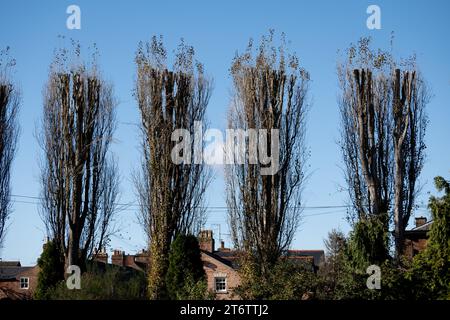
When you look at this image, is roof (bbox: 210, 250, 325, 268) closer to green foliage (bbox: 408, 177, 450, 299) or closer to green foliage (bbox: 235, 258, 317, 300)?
green foliage (bbox: 235, 258, 317, 300)

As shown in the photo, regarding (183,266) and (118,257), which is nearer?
(183,266)

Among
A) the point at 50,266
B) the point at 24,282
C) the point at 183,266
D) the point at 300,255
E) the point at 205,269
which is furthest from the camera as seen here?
the point at 24,282

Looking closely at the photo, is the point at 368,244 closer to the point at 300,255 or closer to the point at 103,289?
the point at 103,289

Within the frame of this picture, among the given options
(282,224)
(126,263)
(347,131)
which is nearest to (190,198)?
(282,224)

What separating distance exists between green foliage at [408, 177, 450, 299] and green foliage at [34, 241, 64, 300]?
12.8m

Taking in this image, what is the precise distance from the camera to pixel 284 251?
24.3 metres

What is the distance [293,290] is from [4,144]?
1409cm

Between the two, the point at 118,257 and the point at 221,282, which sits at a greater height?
the point at 118,257

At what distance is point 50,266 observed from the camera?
2619cm

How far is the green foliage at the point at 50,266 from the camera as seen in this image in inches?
1021

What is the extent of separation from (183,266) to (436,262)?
26.7 feet

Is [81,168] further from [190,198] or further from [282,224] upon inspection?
[282,224]

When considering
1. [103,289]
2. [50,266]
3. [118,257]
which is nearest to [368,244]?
[103,289]
